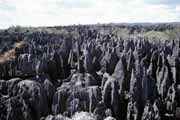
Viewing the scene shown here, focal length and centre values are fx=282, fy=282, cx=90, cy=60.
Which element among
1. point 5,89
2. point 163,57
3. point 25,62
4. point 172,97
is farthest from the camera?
point 25,62

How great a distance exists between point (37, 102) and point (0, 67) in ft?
84.8

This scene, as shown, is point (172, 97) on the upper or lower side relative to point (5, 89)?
lower

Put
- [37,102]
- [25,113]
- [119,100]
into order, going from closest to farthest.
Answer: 1. [25,113]
2. [37,102]
3. [119,100]

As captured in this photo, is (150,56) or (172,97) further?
(150,56)

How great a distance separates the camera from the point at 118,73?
1486 inches

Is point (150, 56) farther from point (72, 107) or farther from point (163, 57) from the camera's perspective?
point (72, 107)

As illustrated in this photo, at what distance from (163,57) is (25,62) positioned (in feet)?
81.6

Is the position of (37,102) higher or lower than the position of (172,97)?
higher

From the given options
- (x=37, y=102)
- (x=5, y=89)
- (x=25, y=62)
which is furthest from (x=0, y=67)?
(x=37, y=102)

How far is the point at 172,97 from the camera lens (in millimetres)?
36531

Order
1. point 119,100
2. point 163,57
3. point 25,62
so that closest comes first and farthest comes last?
point 119,100 → point 163,57 → point 25,62

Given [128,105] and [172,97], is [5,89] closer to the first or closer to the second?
[128,105]

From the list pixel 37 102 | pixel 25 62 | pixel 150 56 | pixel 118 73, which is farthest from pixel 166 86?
pixel 25 62

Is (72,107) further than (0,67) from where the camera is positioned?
No
